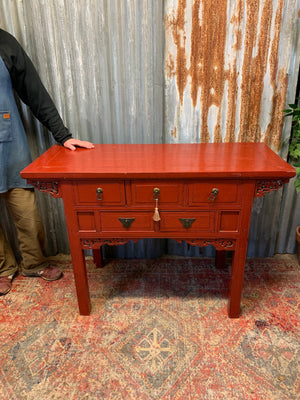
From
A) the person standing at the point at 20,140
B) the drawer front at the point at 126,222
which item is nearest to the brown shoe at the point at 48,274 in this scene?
the person standing at the point at 20,140

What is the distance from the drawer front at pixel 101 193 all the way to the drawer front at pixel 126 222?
8 centimetres

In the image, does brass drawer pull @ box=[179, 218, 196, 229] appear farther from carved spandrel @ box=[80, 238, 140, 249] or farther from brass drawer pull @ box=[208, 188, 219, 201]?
carved spandrel @ box=[80, 238, 140, 249]

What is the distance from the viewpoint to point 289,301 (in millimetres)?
2035

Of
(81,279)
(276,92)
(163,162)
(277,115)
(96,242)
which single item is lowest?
(81,279)

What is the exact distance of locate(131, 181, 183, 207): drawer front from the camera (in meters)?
1.57

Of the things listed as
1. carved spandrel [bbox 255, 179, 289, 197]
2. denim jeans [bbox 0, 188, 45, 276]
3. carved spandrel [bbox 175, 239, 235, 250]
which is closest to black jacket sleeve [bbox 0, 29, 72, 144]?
denim jeans [bbox 0, 188, 45, 276]

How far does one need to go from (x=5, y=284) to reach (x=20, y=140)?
1.09 m

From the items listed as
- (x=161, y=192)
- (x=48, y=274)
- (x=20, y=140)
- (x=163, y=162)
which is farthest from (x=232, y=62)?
(x=48, y=274)

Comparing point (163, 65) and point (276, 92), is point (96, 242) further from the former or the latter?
point (276, 92)

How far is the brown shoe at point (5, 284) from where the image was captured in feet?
7.07

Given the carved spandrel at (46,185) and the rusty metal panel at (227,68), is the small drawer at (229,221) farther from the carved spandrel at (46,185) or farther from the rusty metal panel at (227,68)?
the carved spandrel at (46,185)

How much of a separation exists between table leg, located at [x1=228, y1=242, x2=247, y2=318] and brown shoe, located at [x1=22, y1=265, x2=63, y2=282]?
1332 mm

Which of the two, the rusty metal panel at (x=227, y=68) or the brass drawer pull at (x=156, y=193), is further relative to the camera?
the rusty metal panel at (x=227, y=68)

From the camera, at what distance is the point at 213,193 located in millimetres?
1568
